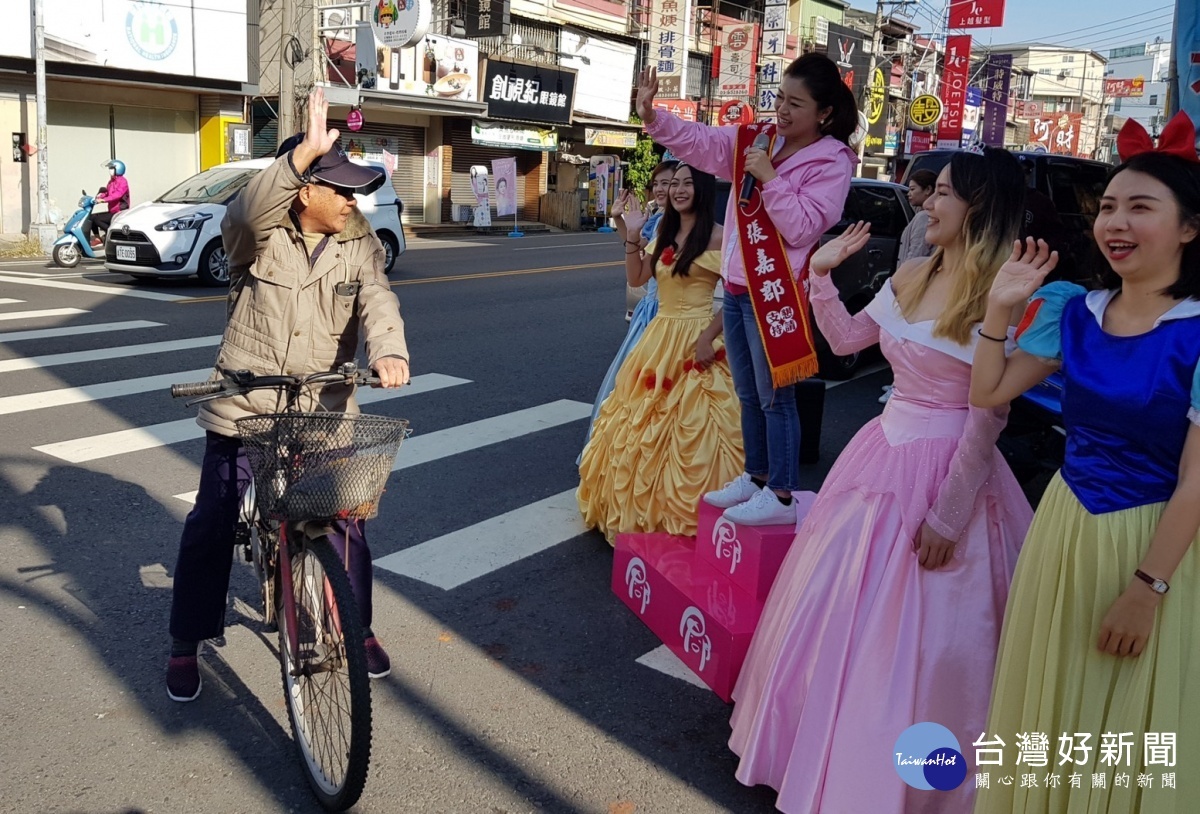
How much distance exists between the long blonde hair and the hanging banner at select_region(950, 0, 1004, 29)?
99.9ft

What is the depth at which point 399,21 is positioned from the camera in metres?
21.4

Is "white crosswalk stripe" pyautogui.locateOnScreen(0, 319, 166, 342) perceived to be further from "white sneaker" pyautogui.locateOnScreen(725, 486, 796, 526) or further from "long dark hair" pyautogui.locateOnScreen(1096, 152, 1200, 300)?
"long dark hair" pyautogui.locateOnScreen(1096, 152, 1200, 300)

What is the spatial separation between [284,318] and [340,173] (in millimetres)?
493

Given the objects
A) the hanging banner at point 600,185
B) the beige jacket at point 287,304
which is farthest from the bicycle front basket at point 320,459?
the hanging banner at point 600,185

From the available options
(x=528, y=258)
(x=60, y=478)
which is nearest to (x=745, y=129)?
(x=60, y=478)

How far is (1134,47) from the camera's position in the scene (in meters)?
102

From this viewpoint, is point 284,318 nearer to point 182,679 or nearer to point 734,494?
point 182,679

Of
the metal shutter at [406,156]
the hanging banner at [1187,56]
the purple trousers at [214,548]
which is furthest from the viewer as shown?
the metal shutter at [406,156]

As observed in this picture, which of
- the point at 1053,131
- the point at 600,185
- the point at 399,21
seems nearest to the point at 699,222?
the point at 399,21

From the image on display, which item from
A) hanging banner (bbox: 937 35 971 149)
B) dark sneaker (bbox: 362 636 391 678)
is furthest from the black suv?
hanging banner (bbox: 937 35 971 149)

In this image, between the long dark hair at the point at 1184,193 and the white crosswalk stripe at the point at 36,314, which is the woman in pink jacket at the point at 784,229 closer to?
the long dark hair at the point at 1184,193

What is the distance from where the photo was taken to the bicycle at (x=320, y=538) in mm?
2697

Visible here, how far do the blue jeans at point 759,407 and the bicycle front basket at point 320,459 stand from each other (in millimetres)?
1694

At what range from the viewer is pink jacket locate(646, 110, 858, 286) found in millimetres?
3738
